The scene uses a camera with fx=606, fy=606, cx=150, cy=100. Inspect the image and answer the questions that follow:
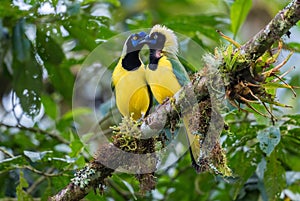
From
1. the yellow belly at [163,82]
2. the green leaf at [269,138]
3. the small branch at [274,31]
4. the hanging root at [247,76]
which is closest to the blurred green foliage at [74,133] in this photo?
the green leaf at [269,138]

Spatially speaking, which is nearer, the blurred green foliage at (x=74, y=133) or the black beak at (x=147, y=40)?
the blurred green foliage at (x=74, y=133)

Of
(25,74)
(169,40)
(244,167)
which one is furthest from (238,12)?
(25,74)

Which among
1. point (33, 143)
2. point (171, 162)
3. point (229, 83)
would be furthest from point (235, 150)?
point (33, 143)

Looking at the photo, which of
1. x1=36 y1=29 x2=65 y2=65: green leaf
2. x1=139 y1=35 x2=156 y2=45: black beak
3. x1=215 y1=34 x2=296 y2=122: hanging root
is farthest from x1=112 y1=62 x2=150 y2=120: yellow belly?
x1=215 y1=34 x2=296 y2=122: hanging root

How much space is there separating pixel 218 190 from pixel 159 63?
0.83m

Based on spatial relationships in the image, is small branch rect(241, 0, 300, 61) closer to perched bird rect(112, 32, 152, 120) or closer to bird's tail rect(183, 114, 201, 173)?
bird's tail rect(183, 114, 201, 173)

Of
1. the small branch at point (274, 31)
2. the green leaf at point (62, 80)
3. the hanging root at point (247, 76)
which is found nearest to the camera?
the small branch at point (274, 31)

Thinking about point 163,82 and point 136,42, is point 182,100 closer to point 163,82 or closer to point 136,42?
point 163,82

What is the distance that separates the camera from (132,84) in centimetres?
260

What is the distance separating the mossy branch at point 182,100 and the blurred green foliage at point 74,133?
253 mm

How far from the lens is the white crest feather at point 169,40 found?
2.64m

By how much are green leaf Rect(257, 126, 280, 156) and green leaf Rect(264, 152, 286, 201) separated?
0.19 meters

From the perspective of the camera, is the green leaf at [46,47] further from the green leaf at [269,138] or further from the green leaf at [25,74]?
the green leaf at [269,138]

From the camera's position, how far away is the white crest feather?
264 cm
